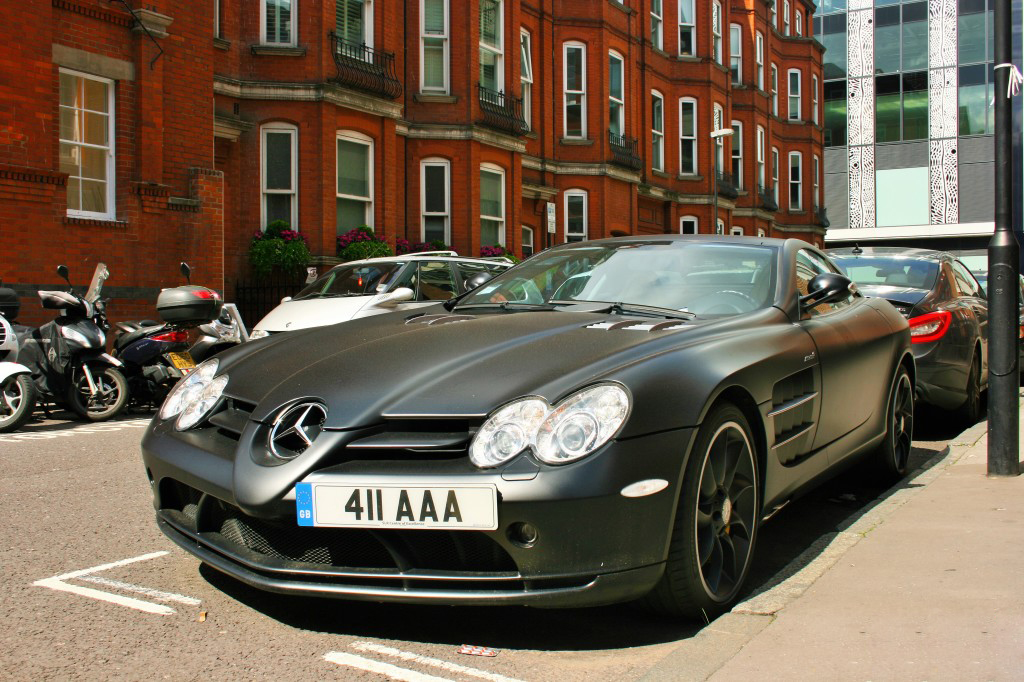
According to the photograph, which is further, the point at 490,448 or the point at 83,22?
the point at 83,22

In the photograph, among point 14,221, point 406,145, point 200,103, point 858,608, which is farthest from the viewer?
point 406,145

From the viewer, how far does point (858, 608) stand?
3609 mm

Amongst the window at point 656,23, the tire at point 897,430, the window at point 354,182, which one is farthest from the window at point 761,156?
the tire at point 897,430

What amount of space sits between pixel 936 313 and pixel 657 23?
25.1 metres

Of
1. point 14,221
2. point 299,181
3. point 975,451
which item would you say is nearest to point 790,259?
point 975,451

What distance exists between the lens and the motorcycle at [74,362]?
9.80 metres

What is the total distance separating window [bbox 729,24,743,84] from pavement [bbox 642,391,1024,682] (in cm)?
3466

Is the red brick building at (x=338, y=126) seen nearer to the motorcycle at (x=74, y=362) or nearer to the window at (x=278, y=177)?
the window at (x=278, y=177)

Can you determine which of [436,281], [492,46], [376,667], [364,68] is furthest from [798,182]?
[376,667]

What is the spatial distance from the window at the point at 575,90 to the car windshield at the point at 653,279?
71.5 feet

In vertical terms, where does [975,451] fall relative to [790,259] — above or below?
below

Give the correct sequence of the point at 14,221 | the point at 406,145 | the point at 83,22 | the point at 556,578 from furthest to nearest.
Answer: the point at 406,145, the point at 83,22, the point at 14,221, the point at 556,578

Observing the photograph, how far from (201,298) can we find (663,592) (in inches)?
313

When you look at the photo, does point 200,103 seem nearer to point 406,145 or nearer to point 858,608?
point 406,145
